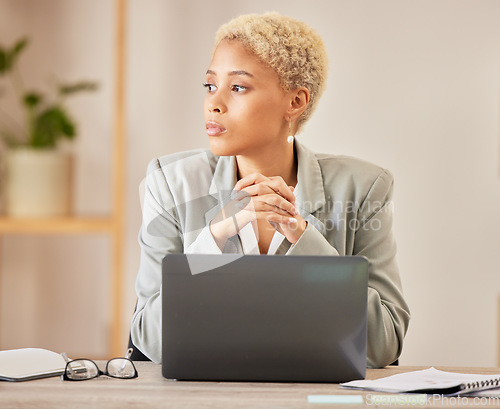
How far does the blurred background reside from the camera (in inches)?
109

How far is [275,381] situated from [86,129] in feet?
6.66

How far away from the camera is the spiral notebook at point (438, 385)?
106 cm

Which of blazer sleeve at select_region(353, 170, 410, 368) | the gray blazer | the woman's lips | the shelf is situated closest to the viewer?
blazer sleeve at select_region(353, 170, 410, 368)

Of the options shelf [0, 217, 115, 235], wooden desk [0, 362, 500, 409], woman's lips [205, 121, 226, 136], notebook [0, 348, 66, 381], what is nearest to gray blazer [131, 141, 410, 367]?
woman's lips [205, 121, 226, 136]

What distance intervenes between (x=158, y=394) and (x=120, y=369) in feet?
0.53

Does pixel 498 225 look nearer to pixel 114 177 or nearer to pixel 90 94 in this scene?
pixel 114 177

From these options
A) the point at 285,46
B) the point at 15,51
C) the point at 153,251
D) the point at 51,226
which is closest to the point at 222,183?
the point at 153,251

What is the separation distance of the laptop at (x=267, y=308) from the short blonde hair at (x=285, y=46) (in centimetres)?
69

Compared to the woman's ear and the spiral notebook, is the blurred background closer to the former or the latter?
the woman's ear

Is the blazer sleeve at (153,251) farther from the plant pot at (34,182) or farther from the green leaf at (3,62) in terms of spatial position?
the green leaf at (3,62)

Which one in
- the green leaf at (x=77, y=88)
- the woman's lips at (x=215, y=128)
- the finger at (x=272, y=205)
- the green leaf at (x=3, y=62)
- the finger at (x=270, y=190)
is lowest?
the finger at (x=272, y=205)

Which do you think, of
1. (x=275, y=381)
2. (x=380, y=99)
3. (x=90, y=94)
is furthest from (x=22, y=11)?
(x=275, y=381)

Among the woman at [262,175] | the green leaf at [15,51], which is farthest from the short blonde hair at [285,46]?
the green leaf at [15,51]

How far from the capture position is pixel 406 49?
277 cm
